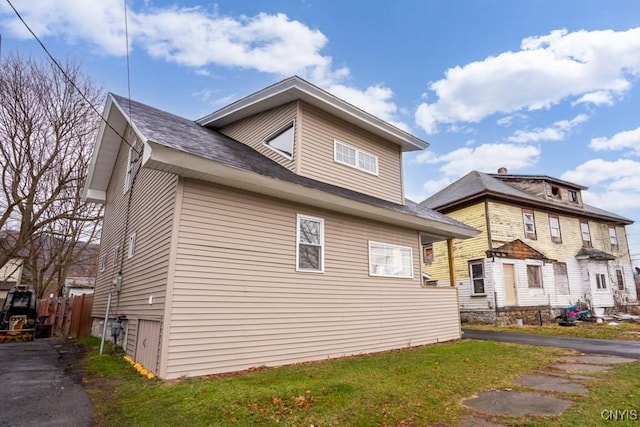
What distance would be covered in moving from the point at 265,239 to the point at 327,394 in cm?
328

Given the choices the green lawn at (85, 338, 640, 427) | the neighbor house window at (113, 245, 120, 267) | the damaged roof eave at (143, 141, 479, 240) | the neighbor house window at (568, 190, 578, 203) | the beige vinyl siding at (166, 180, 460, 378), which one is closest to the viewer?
the green lawn at (85, 338, 640, 427)

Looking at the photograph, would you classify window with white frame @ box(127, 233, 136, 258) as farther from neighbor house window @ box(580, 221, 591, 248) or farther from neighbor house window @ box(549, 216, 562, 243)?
A: neighbor house window @ box(580, 221, 591, 248)

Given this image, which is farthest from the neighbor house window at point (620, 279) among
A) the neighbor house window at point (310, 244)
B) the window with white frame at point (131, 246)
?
the window with white frame at point (131, 246)

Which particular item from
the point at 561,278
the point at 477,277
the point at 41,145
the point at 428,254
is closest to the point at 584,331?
the point at 477,277

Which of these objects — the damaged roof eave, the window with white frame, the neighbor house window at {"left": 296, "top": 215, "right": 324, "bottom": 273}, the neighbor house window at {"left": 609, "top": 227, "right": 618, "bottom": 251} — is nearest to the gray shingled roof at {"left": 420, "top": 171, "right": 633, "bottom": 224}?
the neighbor house window at {"left": 609, "top": 227, "right": 618, "bottom": 251}

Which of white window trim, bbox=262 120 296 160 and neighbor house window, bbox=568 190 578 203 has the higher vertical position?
neighbor house window, bbox=568 190 578 203

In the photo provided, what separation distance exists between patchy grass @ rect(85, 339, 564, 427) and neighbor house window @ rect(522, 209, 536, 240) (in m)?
13.3

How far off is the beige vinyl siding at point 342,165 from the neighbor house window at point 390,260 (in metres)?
1.61

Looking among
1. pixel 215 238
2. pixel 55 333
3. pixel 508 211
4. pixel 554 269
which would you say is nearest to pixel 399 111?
pixel 508 211

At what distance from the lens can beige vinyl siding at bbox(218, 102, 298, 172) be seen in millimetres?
8834

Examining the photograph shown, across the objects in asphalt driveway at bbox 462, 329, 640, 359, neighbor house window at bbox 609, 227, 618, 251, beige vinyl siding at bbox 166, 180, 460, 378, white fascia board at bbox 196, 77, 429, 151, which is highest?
white fascia board at bbox 196, 77, 429, 151

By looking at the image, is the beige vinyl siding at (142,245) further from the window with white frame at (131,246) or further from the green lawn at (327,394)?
the green lawn at (327,394)

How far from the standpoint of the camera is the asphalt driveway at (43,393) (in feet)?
13.0

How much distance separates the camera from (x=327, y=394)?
4.53m
